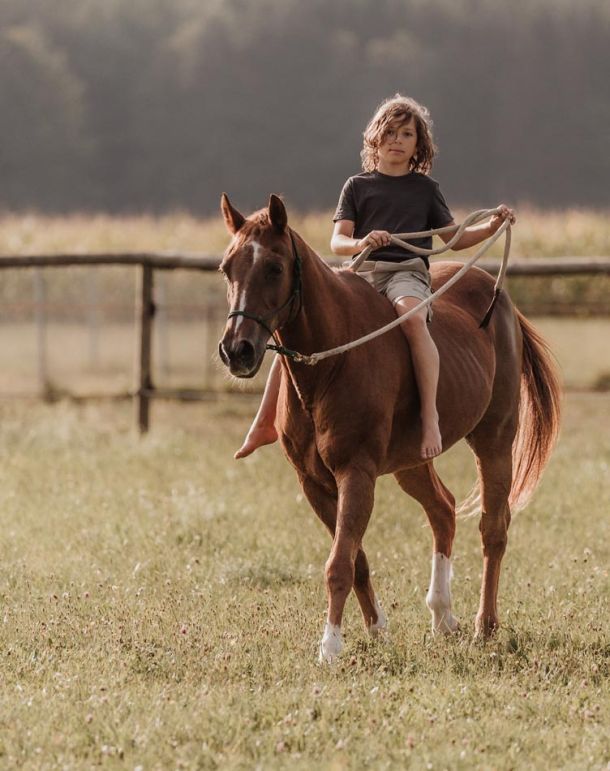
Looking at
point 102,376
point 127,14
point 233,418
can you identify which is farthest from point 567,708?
point 127,14

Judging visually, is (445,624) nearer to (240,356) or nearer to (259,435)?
(259,435)

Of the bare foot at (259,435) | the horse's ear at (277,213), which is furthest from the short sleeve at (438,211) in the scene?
the bare foot at (259,435)

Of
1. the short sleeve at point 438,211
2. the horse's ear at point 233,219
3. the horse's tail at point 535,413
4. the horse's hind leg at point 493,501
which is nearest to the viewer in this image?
the horse's ear at point 233,219

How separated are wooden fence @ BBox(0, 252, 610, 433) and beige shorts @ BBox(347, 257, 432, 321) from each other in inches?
257

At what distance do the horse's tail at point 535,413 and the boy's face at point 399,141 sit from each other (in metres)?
1.56

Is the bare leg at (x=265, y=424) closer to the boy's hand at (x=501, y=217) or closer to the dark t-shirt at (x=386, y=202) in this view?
the dark t-shirt at (x=386, y=202)

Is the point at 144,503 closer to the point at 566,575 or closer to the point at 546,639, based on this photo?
the point at 566,575

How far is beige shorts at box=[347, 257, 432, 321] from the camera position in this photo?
17.4ft

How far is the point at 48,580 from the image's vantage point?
6.30m

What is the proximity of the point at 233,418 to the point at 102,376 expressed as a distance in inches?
203

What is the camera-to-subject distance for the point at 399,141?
5.29 m

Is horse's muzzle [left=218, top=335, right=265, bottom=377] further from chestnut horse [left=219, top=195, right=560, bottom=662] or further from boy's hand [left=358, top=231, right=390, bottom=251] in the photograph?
boy's hand [left=358, top=231, right=390, bottom=251]

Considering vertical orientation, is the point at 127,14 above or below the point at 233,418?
above

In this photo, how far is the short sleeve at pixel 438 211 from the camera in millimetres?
5426
